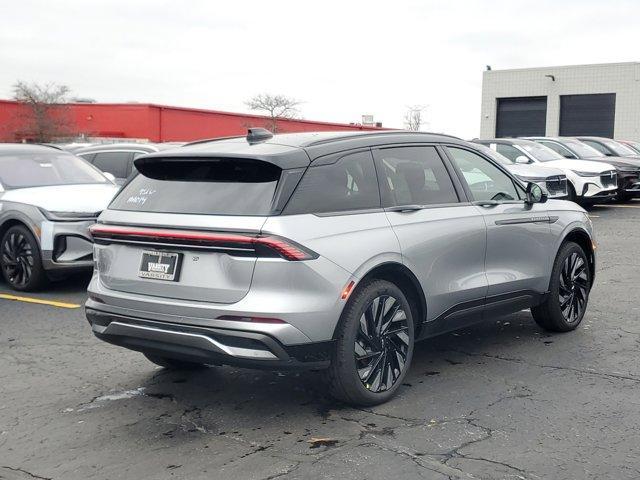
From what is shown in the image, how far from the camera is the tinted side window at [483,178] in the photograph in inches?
242

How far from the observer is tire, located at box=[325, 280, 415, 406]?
4.77 metres

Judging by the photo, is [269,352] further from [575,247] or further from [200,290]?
[575,247]

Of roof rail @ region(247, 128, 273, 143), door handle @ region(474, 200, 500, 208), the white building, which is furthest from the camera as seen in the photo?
the white building

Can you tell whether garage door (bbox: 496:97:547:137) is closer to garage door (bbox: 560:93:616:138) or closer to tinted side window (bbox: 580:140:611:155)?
garage door (bbox: 560:93:616:138)

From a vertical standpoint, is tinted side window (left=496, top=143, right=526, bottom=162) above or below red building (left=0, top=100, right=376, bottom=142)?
below

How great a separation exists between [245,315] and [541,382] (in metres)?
2.27

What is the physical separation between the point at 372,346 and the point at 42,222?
5.26 m

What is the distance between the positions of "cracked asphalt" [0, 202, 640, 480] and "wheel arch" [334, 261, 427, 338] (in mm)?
508

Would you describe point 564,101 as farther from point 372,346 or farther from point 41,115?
point 372,346

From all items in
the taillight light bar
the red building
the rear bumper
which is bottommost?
the rear bumper

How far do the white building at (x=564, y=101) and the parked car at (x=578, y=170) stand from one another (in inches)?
1213

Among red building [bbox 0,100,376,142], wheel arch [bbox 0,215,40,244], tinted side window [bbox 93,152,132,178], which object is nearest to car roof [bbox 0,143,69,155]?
wheel arch [bbox 0,215,40,244]

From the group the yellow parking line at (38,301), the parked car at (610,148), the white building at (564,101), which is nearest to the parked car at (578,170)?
the parked car at (610,148)

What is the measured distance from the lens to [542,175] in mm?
16391
